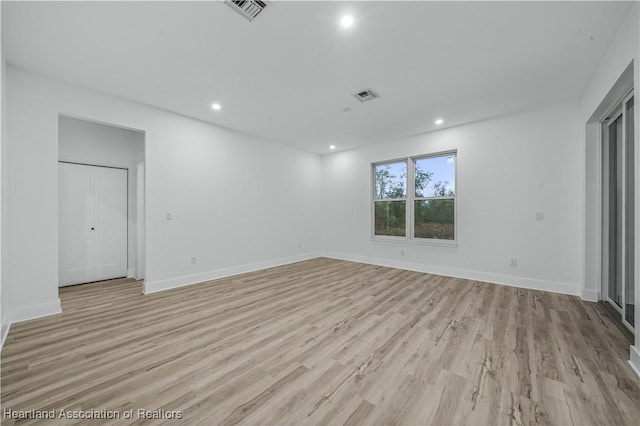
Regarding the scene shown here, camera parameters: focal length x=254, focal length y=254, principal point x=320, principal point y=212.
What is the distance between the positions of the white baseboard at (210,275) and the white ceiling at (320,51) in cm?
270

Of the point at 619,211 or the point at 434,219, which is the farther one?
the point at 434,219

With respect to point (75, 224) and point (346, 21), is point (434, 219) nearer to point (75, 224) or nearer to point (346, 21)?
point (346, 21)

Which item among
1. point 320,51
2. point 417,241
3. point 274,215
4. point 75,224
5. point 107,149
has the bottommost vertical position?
point 417,241

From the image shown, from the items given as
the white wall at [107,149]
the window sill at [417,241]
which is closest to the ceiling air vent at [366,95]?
the window sill at [417,241]

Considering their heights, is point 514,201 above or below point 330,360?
above

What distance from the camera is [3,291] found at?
8.21ft

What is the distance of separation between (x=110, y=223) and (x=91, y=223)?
259mm

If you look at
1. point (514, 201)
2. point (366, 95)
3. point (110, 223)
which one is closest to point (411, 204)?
point (514, 201)

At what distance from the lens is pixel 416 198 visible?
5352mm

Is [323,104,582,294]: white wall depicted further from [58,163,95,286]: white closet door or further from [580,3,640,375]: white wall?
[58,163,95,286]: white closet door

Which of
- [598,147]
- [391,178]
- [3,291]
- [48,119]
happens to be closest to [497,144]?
[598,147]

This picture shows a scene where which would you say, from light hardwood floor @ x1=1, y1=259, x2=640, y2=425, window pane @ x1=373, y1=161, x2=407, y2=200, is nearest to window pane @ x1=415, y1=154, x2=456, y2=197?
window pane @ x1=373, y1=161, x2=407, y2=200

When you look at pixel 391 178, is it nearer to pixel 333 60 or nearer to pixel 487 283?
pixel 487 283

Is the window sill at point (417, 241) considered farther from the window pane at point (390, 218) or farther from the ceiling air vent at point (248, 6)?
the ceiling air vent at point (248, 6)
